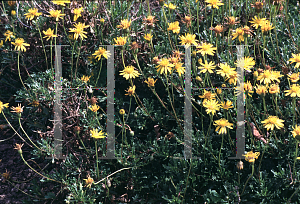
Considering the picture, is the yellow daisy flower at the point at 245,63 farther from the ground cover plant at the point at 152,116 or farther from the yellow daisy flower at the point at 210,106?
the yellow daisy flower at the point at 210,106

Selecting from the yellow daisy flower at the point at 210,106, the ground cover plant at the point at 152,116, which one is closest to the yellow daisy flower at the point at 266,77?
the ground cover plant at the point at 152,116

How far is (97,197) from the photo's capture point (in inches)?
111

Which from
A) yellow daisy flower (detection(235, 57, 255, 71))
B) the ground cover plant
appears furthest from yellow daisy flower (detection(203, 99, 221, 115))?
yellow daisy flower (detection(235, 57, 255, 71))

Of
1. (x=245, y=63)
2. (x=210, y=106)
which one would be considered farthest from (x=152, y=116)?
(x=245, y=63)

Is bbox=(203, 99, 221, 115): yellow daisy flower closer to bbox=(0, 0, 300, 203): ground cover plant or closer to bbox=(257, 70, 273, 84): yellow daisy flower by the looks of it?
bbox=(0, 0, 300, 203): ground cover plant

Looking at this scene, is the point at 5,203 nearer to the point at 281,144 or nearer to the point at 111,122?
the point at 111,122

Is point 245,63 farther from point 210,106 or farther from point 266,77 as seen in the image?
point 210,106

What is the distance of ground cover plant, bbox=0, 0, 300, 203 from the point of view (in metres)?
2.65

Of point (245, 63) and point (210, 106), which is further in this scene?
point (245, 63)

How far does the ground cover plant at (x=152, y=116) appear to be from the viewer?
8.70ft

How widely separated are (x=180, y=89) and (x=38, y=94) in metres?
1.41

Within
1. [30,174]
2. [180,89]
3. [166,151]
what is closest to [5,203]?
[30,174]

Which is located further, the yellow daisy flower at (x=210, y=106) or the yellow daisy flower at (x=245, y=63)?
the yellow daisy flower at (x=245, y=63)

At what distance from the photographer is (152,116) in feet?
10.8
